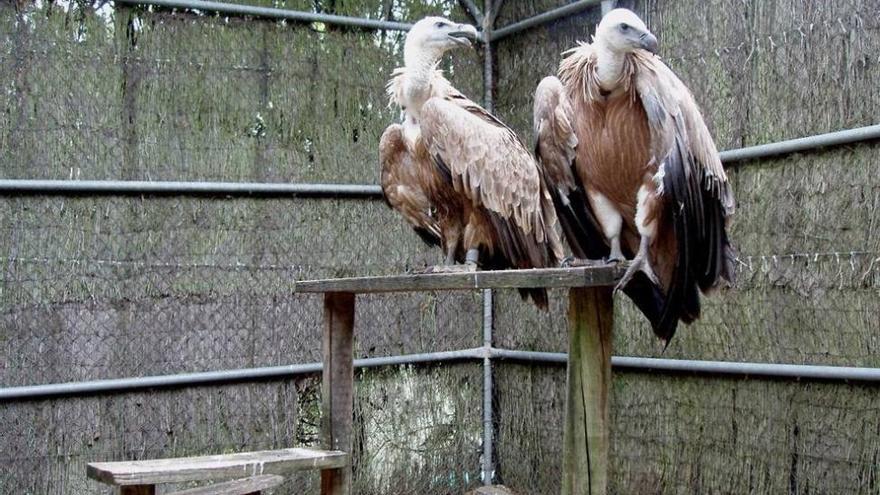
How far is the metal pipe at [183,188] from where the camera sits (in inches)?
156

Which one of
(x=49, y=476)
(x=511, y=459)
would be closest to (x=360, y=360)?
(x=511, y=459)

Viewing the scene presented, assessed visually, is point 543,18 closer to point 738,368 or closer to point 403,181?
point 403,181

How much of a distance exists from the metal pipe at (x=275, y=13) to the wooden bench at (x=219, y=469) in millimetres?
2146

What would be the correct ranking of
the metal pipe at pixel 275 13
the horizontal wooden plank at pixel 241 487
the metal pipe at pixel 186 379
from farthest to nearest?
the metal pipe at pixel 275 13
the metal pipe at pixel 186 379
the horizontal wooden plank at pixel 241 487

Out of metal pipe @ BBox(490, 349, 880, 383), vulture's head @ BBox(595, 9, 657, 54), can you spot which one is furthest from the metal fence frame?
vulture's head @ BBox(595, 9, 657, 54)

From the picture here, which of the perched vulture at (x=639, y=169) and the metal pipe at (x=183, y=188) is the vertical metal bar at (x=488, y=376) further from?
the perched vulture at (x=639, y=169)

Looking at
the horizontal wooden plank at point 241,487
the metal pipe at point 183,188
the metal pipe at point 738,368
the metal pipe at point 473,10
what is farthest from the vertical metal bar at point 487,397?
the horizontal wooden plank at point 241,487

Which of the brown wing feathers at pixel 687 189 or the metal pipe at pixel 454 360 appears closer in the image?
the brown wing feathers at pixel 687 189

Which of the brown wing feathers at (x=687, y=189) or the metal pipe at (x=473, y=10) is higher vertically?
the metal pipe at (x=473, y=10)

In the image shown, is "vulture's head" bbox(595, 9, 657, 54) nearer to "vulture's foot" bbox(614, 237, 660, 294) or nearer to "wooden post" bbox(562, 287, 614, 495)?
"vulture's foot" bbox(614, 237, 660, 294)

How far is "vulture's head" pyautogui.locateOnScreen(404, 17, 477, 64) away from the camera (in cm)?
349

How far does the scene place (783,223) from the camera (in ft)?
11.7

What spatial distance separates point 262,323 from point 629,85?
2.42m

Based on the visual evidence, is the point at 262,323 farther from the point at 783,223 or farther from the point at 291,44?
the point at 783,223
